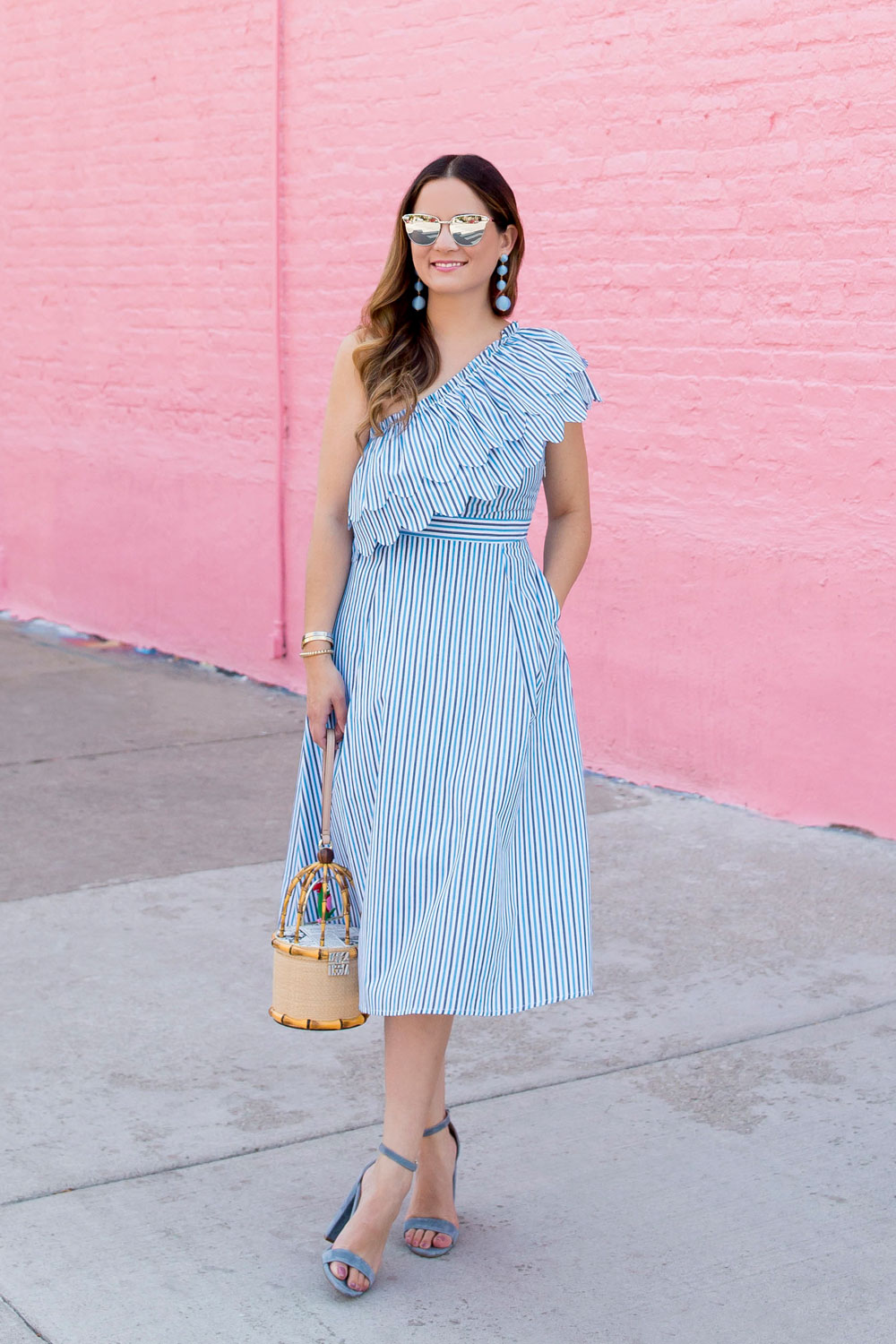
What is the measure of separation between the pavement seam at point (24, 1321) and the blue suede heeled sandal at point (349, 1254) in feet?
1.51

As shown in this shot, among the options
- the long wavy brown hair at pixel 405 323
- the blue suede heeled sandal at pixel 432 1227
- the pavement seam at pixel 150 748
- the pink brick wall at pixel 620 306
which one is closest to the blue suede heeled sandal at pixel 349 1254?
the blue suede heeled sandal at pixel 432 1227

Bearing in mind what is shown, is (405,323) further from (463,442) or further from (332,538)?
(332,538)

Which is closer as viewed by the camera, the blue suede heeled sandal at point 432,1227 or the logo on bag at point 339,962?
the logo on bag at point 339,962

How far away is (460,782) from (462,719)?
0.10 m

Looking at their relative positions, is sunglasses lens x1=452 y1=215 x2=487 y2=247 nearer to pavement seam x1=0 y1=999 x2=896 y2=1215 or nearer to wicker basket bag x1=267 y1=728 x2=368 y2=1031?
wicker basket bag x1=267 y1=728 x2=368 y2=1031

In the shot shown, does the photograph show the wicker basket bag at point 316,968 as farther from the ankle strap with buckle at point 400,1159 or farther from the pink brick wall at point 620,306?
the pink brick wall at point 620,306

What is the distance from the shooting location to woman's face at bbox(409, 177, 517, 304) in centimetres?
298

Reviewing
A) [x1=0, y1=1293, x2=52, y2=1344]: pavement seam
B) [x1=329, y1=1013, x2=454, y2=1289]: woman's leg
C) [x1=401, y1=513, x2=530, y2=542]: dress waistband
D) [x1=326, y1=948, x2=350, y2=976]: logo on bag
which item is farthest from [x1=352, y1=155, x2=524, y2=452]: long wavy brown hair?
[x1=0, y1=1293, x2=52, y2=1344]: pavement seam

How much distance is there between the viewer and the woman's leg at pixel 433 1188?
308 centimetres

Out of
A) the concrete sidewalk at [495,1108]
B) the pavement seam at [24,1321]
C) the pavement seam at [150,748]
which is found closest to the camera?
the pavement seam at [24,1321]

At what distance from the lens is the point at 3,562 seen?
10.2 m

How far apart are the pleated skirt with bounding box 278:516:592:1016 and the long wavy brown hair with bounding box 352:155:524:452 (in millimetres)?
230

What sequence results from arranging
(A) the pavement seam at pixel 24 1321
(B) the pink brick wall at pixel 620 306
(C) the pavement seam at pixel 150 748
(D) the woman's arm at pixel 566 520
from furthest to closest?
1. (C) the pavement seam at pixel 150 748
2. (B) the pink brick wall at pixel 620 306
3. (D) the woman's arm at pixel 566 520
4. (A) the pavement seam at pixel 24 1321

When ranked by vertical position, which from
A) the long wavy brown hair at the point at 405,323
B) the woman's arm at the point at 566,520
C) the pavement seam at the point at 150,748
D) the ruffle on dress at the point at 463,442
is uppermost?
the long wavy brown hair at the point at 405,323
